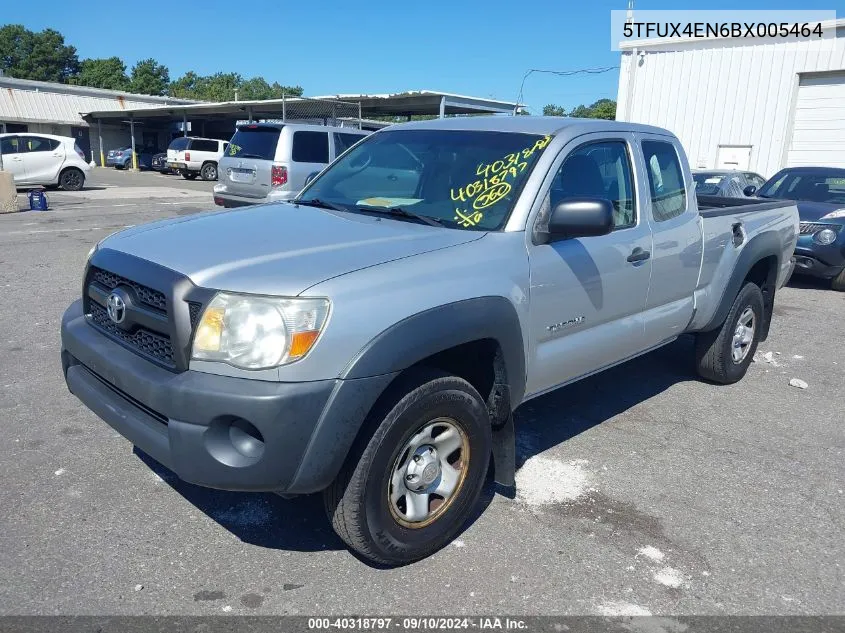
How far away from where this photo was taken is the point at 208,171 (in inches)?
1224

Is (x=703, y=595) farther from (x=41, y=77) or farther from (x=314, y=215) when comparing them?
(x=41, y=77)

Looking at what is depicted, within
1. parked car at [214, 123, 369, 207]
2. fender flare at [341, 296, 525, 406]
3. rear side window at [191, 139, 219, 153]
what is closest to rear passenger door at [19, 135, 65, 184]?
rear side window at [191, 139, 219, 153]

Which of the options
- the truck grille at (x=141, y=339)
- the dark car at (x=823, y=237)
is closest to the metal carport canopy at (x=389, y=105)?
the dark car at (x=823, y=237)

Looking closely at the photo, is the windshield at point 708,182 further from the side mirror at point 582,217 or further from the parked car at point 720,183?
the side mirror at point 582,217

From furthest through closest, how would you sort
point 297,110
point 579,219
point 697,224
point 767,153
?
1. point 297,110
2. point 767,153
3. point 697,224
4. point 579,219

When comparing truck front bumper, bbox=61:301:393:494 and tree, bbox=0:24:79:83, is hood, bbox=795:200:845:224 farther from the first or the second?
tree, bbox=0:24:79:83

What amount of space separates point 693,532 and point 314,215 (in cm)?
240

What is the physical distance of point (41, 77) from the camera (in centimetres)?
9294

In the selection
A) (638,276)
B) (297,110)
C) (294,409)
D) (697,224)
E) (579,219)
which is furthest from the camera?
(297,110)

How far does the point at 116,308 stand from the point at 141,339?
0.18m

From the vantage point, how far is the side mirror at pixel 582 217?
10.5ft

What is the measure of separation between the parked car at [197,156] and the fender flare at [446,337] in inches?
1171

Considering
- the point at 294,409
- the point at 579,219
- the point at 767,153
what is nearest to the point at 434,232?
the point at 579,219

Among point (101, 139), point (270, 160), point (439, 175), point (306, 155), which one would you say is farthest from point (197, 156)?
point (439, 175)
